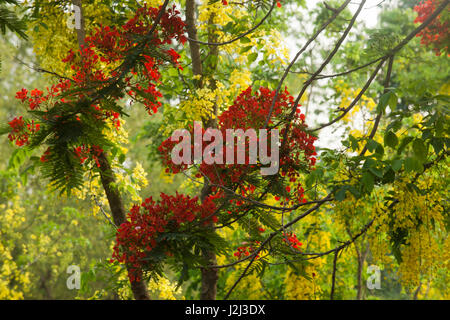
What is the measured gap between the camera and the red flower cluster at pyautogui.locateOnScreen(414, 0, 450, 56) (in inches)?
110

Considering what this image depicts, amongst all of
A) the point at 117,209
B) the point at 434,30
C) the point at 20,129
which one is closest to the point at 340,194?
the point at 20,129

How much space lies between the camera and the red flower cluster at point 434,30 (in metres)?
2.81

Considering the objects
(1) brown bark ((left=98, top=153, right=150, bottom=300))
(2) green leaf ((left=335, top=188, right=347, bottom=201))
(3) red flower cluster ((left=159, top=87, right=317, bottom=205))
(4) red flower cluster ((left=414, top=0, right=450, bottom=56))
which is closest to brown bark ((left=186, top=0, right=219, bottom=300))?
(1) brown bark ((left=98, top=153, right=150, bottom=300))

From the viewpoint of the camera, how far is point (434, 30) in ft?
9.34

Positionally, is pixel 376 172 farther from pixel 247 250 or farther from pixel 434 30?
pixel 434 30

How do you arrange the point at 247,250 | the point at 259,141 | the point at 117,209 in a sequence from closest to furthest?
the point at 259,141 < the point at 247,250 < the point at 117,209

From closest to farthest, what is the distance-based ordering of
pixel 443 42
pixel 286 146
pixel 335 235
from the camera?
pixel 286 146 → pixel 443 42 → pixel 335 235

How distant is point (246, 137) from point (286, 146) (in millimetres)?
208

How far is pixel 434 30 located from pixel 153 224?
225 cm

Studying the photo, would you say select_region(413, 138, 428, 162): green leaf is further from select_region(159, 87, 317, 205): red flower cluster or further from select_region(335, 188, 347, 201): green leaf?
select_region(159, 87, 317, 205): red flower cluster
